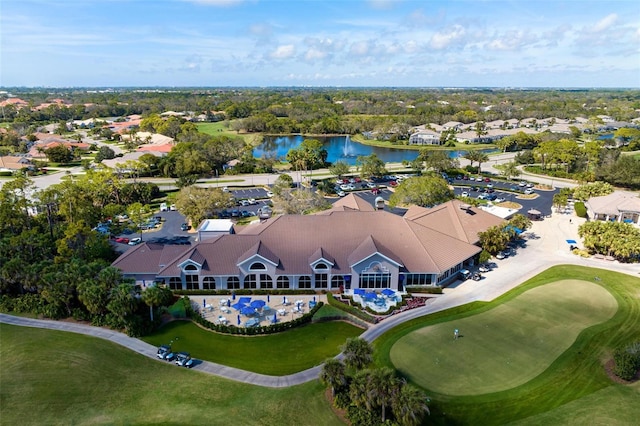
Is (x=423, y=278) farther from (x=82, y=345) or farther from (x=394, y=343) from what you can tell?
(x=82, y=345)

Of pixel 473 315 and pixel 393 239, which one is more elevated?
pixel 393 239

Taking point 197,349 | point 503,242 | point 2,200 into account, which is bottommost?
point 197,349

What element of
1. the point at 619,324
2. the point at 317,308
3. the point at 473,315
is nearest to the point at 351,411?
the point at 317,308

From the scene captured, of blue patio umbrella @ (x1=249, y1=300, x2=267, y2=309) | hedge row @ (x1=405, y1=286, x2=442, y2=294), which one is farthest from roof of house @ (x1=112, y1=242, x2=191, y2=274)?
hedge row @ (x1=405, y1=286, x2=442, y2=294)

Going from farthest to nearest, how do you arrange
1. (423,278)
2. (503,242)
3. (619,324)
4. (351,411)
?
(503,242) < (423,278) < (619,324) < (351,411)

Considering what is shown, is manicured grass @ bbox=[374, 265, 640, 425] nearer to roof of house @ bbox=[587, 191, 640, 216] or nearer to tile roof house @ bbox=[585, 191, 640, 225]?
tile roof house @ bbox=[585, 191, 640, 225]

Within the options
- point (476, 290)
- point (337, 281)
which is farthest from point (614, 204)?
point (337, 281)

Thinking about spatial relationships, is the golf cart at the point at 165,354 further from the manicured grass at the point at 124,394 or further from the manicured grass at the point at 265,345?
the manicured grass at the point at 265,345

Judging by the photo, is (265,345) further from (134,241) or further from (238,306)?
(134,241)
